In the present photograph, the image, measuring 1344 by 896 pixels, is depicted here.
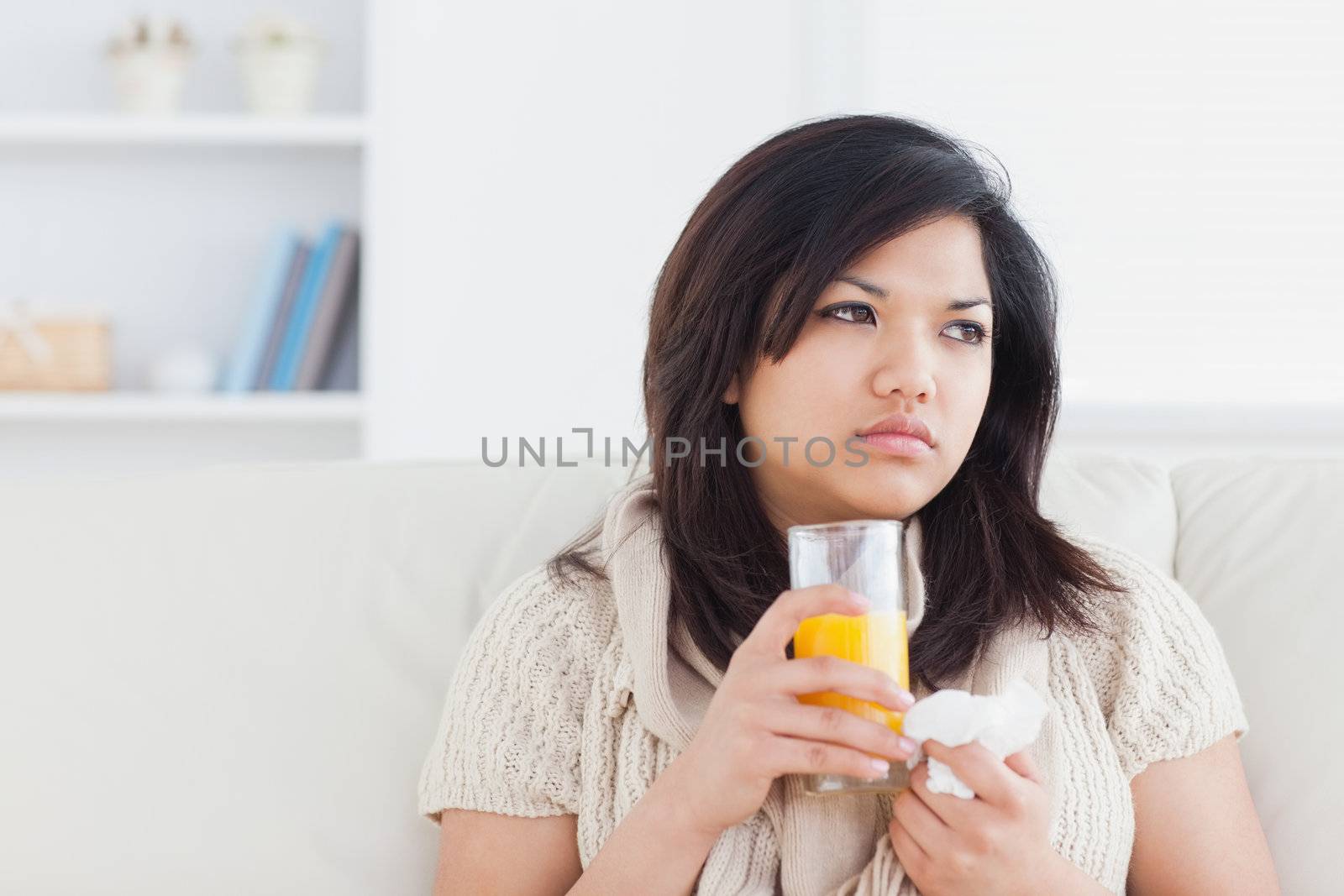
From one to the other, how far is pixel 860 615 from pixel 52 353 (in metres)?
2.26

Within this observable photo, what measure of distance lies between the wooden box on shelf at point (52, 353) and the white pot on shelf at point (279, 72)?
0.55 meters

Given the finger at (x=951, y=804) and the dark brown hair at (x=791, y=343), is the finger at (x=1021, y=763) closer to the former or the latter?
the finger at (x=951, y=804)

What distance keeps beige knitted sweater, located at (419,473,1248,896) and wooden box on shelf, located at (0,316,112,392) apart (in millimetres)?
1746

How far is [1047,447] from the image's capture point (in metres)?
1.52

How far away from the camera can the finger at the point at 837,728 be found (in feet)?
3.32

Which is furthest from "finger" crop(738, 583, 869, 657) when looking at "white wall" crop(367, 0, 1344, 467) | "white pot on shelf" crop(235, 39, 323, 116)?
"white pot on shelf" crop(235, 39, 323, 116)

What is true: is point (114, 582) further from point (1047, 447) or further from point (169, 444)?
point (169, 444)

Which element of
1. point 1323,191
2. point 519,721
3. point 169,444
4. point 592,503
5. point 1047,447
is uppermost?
point 1323,191

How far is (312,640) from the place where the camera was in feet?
5.03

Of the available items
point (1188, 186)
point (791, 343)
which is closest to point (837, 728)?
point (791, 343)

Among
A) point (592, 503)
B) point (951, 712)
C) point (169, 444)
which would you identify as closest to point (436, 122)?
point (169, 444)

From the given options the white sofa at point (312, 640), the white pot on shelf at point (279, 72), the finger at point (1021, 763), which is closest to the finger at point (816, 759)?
the finger at point (1021, 763)

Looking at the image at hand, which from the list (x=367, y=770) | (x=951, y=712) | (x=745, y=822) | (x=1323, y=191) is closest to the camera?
(x=951, y=712)

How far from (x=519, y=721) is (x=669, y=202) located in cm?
176
